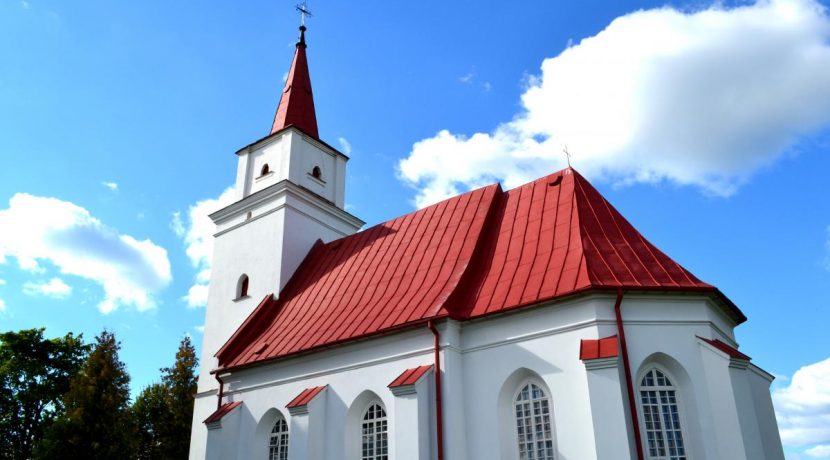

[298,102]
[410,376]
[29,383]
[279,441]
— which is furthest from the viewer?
[29,383]

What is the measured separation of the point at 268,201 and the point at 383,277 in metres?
6.27

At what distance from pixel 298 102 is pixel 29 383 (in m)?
16.5

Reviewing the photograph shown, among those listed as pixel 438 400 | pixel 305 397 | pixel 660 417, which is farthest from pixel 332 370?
pixel 660 417

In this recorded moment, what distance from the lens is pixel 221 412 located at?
16.8m

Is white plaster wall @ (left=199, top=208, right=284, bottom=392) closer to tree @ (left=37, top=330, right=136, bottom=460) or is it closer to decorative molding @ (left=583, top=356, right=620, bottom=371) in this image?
tree @ (left=37, top=330, right=136, bottom=460)

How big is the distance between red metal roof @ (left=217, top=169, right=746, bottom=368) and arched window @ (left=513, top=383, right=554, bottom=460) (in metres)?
1.82

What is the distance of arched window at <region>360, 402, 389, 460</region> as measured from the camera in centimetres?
1394

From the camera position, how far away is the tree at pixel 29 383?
2517 centimetres

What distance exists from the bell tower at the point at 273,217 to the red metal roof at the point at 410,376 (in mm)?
7398

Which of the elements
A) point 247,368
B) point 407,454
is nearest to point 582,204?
point 407,454

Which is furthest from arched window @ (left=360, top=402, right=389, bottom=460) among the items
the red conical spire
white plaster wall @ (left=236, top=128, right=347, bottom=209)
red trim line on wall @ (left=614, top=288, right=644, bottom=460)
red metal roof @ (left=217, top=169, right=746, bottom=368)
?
the red conical spire

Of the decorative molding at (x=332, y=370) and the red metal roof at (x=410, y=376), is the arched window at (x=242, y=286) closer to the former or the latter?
the decorative molding at (x=332, y=370)

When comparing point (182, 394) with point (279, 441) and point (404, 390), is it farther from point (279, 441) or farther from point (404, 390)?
point (404, 390)

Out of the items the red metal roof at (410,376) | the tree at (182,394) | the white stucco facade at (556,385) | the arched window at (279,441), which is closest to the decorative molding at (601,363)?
the white stucco facade at (556,385)
